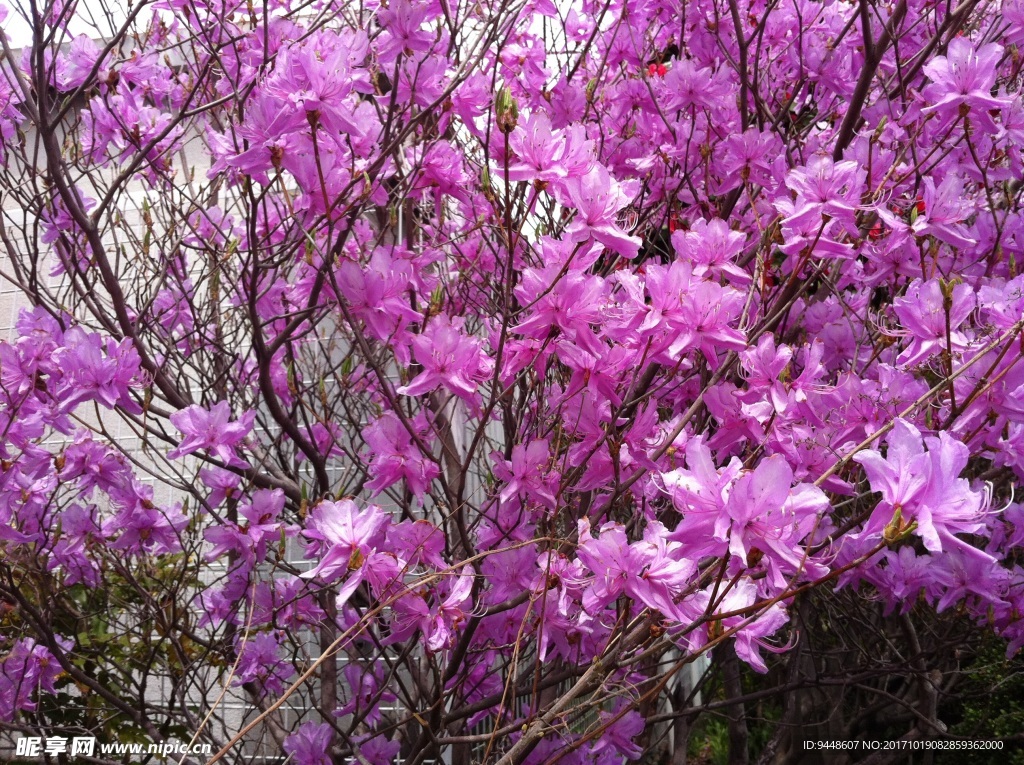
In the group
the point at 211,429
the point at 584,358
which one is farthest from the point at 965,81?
the point at 211,429

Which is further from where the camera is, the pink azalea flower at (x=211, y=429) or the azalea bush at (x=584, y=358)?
the pink azalea flower at (x=211, y=429)

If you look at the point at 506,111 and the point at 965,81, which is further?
the point at 965,81

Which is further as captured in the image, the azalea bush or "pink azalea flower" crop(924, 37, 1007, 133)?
"pink azalea flower" crop(924, 37, 1007, 133)

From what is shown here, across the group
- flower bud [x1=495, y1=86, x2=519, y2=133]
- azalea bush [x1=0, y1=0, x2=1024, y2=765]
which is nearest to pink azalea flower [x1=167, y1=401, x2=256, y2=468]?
azalea bush [x1=0, y1=0, x2=1024, y2=765]

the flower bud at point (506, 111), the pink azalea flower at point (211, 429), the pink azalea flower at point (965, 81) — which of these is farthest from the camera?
the pink azalea flower at point (211, 429)

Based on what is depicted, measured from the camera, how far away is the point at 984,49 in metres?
1.96

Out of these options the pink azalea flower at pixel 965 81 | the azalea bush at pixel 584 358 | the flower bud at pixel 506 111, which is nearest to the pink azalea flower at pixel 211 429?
A: the azalea bush at pixel 584 358

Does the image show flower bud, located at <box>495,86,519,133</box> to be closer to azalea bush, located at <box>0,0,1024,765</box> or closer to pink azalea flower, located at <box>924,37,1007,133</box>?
azalea bush, located at <box>0,0,1024,765</box>

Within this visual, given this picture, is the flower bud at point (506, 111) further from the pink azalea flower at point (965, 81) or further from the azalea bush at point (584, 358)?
the pink azalea flower at point (965, 81)

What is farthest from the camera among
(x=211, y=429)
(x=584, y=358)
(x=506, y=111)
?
(x=211, y=429)

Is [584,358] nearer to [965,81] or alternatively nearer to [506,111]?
[506,111]

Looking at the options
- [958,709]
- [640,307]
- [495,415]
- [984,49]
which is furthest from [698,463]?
[958,709]

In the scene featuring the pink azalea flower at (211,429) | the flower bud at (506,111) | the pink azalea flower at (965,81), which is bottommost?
the pink azalea flower at (211,429)

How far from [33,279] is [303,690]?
2036 millimetres
